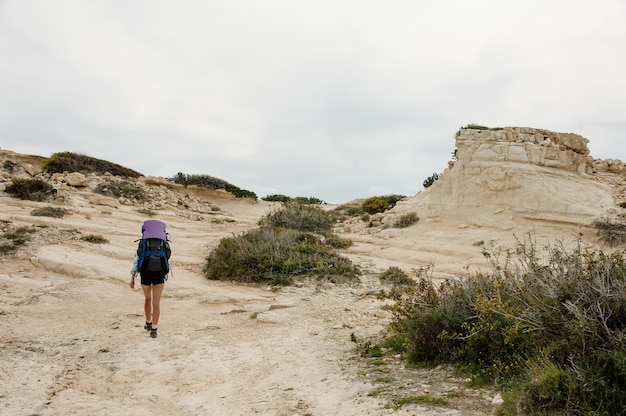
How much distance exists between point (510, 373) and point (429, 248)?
10.4 metres

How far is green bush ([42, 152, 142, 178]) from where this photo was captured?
2533cm

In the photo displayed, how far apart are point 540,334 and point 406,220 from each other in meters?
14.6

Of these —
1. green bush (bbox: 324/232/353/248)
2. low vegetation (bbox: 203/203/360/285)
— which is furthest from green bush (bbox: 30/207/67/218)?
green bush (bbox: 324/232/353/248)

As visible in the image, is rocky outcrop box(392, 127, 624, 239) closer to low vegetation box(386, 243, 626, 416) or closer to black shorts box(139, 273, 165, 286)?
low vegetation box(386, 243, 626, 416)

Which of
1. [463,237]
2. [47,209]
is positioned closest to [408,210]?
[463,237]

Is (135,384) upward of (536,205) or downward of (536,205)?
downward

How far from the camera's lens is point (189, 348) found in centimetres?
537

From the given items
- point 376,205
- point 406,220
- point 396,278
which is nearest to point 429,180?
point 376,205

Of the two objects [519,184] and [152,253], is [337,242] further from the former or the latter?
[152,253]

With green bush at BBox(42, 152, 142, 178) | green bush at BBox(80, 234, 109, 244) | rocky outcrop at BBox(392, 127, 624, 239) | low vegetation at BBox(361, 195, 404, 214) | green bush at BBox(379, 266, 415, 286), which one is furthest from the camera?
low vegetation at BBox(361, 195, 404, 214)

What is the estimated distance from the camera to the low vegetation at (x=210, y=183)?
96.7 ft

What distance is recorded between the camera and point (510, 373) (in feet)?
11.8

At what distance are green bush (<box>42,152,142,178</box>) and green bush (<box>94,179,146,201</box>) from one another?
3.26m

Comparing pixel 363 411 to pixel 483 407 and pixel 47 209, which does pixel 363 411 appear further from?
pixel 47 209
